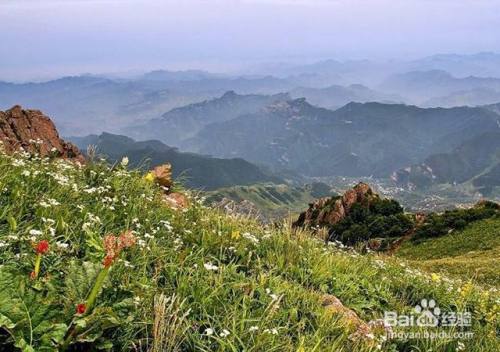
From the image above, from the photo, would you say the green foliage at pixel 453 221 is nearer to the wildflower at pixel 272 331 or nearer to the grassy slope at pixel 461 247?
the grassy slope at pixel 461 247

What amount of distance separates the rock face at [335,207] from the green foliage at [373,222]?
1277 millimetres

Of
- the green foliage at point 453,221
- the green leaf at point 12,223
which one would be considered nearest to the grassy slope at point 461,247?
the green foliage at point 453,221

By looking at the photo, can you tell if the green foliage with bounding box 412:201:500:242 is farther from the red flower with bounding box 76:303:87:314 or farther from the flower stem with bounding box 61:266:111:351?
the red flower with bounding box 76:303:87:314

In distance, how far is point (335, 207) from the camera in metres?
85.9

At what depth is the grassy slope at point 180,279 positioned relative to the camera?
18.2ft

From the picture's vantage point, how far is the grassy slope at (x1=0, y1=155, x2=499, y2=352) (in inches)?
219

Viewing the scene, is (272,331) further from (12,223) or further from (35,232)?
(12,223)

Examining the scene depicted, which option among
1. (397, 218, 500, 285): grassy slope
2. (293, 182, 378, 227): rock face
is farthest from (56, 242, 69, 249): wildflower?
(293, 182, 378, 227): rock face

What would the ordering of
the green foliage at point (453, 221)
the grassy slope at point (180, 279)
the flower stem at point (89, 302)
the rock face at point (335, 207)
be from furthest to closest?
the rock face at point (335, 207) → the green foliage at point (453, 221) → the grassy slope at point (180, 279) → the flower stem at point (89, 302)

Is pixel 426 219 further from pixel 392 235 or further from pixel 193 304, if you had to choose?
pixel 193 304

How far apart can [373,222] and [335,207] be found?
11.0m

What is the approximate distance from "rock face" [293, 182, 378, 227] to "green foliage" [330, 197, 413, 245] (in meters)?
1.28

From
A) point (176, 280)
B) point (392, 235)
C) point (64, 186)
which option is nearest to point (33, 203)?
point (64, 186)

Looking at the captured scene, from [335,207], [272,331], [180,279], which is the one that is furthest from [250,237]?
[335,207]
